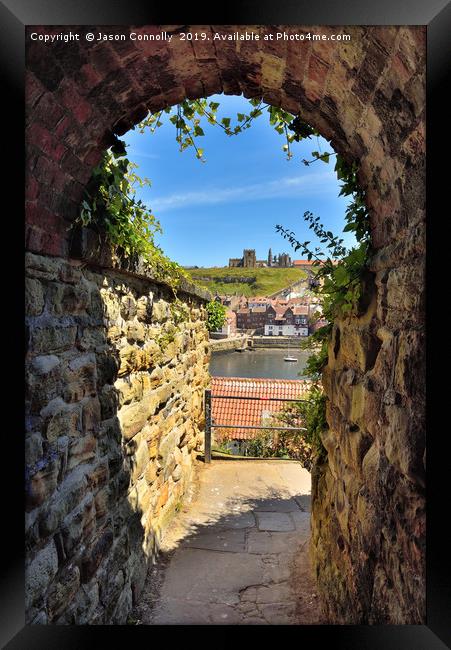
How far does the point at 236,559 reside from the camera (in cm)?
314

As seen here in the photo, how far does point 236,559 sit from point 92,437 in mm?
1918

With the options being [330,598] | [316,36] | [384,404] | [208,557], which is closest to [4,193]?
[316,36]

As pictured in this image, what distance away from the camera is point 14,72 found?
1342 mm

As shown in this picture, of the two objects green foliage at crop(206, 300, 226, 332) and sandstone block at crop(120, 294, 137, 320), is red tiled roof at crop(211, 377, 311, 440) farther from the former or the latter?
sandstone block at crop(120, 294, 137, 320)

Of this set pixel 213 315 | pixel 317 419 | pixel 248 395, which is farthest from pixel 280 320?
pixel 317 419

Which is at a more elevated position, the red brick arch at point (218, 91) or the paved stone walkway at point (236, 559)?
the red brick arch at point (218, 91)

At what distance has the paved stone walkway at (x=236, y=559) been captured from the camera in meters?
2.47

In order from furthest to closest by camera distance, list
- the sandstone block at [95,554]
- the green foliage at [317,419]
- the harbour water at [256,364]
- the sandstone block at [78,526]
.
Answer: the harbour water at [256,364] → the green foliage at [317,419] → the sandstone block at [95,554] → the sandstone block at [78,526]

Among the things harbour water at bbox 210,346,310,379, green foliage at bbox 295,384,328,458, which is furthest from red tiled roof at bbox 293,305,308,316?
green foliage at bbox 295,384,328,458

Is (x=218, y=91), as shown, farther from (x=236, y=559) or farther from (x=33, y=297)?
(x=236, y=559)

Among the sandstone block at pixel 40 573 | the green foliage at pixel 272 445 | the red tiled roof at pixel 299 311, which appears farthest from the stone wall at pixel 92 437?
the red tiled roof at pixel 299 311
